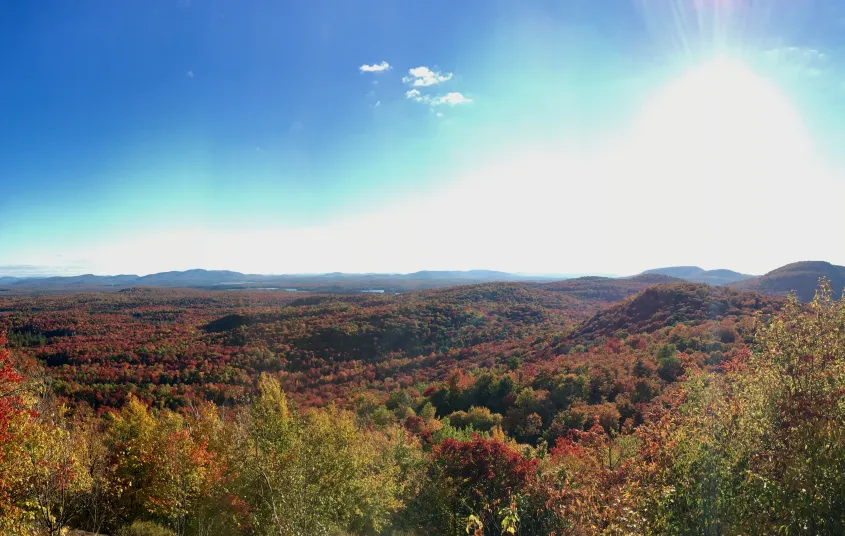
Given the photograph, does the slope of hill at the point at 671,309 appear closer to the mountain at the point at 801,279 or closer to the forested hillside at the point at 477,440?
the forested hillside at the point at 477,440

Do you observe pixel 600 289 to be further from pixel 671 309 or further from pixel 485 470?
pixel 485 470

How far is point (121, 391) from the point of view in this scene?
4781 centimetres

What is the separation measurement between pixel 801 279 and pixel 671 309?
8881cm

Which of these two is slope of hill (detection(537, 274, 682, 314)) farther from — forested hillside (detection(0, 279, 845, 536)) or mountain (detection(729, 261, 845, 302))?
forested hillside (detection(0, 279, 845, 536))

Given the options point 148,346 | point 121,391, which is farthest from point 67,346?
point 121,391

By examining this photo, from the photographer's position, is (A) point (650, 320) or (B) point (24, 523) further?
(A) point (650, 320)

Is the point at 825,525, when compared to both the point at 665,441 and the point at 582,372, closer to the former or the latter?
the point at 665,441

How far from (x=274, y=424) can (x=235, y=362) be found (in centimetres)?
4850

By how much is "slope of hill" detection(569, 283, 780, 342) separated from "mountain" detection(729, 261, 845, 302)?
181 ft

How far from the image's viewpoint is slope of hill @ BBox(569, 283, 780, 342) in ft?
175

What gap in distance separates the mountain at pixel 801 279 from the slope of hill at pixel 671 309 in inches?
2167

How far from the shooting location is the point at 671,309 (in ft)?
196

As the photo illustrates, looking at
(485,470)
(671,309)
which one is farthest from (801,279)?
Result: (485,470)

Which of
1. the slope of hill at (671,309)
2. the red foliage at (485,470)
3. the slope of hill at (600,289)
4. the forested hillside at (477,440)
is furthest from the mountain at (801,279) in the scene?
the red foliage at (485,470)
